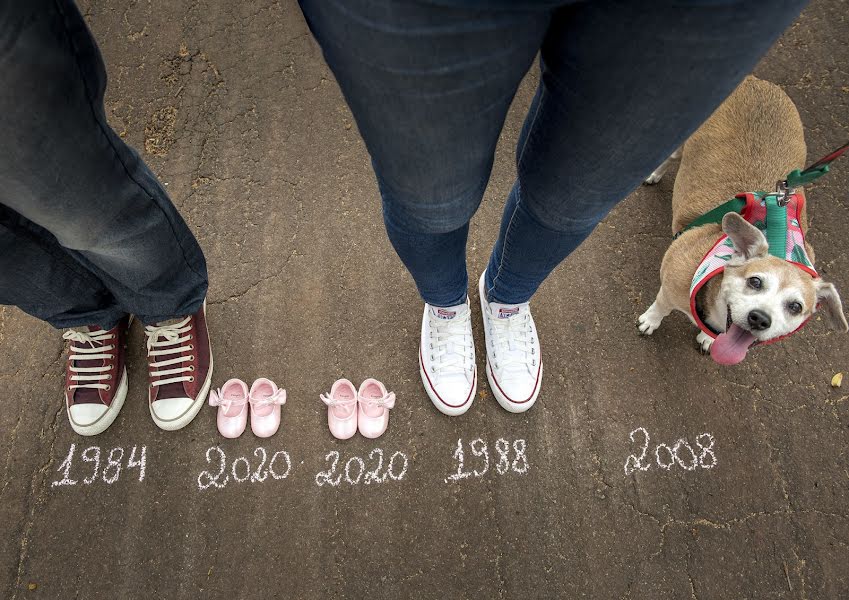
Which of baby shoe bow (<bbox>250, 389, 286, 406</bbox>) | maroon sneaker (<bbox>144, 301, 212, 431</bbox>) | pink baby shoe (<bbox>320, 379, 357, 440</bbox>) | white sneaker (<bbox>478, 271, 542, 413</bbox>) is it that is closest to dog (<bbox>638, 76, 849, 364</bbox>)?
white sneaker (<bbox>478, 271, 542, 413</bbox>)

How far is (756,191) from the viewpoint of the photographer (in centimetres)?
179

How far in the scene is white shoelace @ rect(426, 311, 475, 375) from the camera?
6.14 ft

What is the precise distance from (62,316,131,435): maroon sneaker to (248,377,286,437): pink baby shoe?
519 millimetres

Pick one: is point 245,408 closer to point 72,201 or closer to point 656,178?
point 72,201

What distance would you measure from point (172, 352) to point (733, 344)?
6.55 feet

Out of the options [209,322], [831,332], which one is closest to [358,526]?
[209,322]

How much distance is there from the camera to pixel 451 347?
6.17 feet

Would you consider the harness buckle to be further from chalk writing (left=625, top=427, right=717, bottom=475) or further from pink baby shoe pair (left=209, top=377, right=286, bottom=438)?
pink baby shoe pair (left=209, top=377, right=286, bottom=438)

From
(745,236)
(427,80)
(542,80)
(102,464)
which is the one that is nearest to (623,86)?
(542,80)

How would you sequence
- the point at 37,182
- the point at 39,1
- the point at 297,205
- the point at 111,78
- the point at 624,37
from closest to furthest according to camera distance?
the point at 624,37 → the point at 39,1 → the point at 37,182 → the point at 297,205 → the point at 111,78

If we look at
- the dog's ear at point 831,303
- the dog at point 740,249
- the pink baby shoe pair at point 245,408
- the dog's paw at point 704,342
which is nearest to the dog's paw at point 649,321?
the dog at point 740,249

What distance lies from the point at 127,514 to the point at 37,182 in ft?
4.22

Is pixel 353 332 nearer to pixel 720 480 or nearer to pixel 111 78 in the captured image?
pixel 720 480

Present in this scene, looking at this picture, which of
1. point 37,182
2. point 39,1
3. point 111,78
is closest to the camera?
point 39,1
